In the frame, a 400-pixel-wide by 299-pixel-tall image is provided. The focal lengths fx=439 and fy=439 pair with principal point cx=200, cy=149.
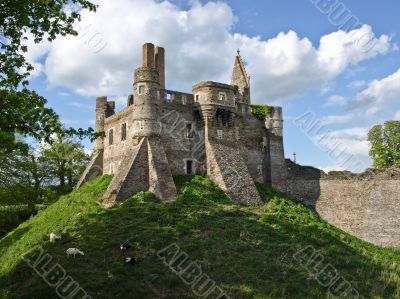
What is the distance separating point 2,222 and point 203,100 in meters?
19.0

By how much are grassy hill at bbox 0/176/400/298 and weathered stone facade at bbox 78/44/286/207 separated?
136 cm

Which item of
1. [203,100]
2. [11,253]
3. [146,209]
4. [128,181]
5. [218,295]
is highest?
[203,100]

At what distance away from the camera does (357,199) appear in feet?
118

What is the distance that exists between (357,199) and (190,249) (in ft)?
61.5

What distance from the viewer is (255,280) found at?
20.1 m

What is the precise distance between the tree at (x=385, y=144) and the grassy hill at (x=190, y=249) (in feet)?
56.4

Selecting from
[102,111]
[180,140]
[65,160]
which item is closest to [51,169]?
[65,160]

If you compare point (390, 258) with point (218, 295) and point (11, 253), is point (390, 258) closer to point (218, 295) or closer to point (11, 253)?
point (218, 295)

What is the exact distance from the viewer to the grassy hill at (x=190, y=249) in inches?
766

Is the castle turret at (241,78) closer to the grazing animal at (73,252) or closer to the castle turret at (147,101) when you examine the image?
the castle turret at (147,101)

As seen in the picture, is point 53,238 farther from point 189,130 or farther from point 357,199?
point 357,199

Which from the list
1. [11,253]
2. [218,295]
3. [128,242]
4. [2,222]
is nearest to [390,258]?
[218,295]

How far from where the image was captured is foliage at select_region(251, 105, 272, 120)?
39.7m

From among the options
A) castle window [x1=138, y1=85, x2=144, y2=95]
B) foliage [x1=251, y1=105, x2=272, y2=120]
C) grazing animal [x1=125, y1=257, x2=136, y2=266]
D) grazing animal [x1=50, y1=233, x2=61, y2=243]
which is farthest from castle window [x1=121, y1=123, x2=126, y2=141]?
grazing animal [x1=125, y1=257, x2=136, y2=266]
